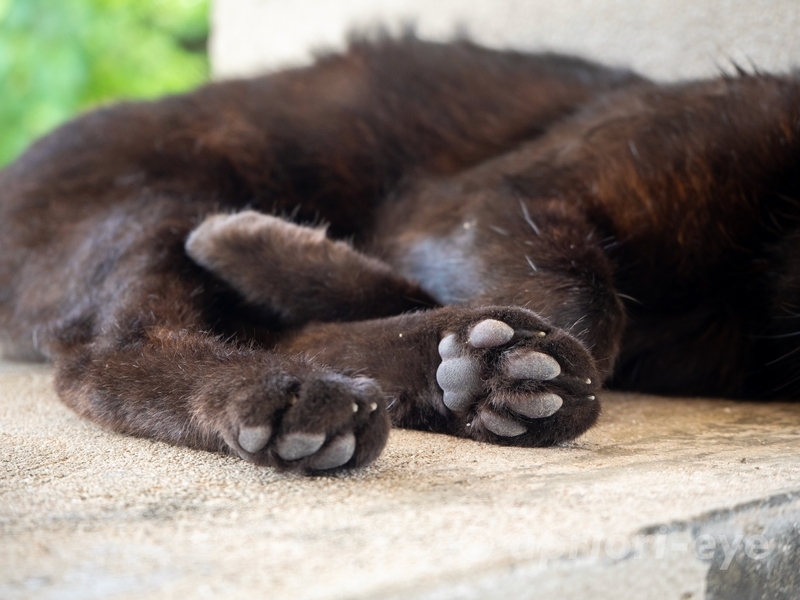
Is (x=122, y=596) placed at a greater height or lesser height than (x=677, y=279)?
lesser

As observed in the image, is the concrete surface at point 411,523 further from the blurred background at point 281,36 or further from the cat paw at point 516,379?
the blurred background at point 281,36

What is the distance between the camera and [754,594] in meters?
0.77

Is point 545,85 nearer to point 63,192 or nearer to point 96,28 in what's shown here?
point 63,192

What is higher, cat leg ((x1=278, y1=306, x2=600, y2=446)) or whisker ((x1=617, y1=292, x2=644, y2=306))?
whisker ((x1=617, y1=292, x2=644, y2=306))

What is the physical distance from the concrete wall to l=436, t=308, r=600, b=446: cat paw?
83 centimetres

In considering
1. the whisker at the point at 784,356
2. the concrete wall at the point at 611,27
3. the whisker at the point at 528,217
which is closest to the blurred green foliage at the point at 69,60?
the concrete wall at the point at 611,27

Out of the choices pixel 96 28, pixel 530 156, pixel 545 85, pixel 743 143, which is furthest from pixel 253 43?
pixel 743 143

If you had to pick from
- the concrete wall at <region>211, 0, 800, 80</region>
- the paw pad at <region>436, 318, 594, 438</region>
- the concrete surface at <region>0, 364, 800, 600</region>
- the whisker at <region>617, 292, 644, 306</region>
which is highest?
the concrete wall at <region>211, 0, 800, 80</region>

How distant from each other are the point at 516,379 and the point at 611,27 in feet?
5.04

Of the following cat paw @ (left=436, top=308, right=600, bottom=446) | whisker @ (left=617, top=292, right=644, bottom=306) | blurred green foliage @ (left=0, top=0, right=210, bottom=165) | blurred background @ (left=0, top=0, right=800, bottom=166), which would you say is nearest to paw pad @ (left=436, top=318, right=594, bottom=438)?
cat paw @ (left=436, top=308, right=600, bottom=446)

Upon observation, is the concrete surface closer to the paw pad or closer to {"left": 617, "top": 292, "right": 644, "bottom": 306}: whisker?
the paw pad

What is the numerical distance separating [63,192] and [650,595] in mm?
1288

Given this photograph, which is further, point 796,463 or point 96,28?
point 96,28

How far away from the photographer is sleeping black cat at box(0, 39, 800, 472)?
3.27 feet
